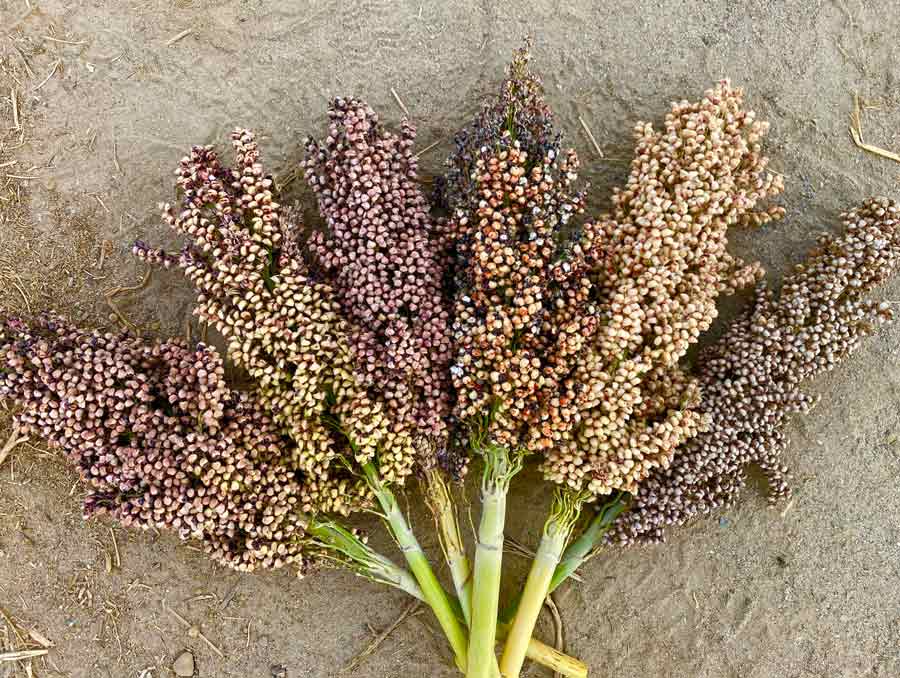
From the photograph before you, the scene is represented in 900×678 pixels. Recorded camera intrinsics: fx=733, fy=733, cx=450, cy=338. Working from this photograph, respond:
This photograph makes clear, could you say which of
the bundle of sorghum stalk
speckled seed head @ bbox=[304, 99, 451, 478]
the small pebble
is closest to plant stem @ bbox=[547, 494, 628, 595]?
the bundle of sorghum stalk

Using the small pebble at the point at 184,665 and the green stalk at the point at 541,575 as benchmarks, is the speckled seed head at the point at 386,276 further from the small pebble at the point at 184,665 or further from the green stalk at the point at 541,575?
the small pebble at the point at 184,665

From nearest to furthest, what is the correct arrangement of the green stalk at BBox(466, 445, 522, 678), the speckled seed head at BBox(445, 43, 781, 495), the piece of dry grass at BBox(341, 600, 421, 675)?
1. the speckled seed head at BBox(445, 43, 781, 495)
2. the green stalk at BBox(466, 445, 522, 678)
3. the piece of dry grass at BBox(341, 600, 421, 675)

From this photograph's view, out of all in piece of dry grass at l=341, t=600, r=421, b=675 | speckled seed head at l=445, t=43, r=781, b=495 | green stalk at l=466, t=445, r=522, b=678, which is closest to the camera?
speckled seed head at l=445, t=43, r=781, b=495

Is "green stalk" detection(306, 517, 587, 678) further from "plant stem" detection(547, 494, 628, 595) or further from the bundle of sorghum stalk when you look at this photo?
the bundle of sorghum stalk

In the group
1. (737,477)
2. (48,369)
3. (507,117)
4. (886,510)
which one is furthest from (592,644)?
(48,369)

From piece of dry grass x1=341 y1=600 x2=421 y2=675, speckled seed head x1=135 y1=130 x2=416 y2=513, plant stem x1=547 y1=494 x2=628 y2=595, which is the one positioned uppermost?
speckled seed head x1=135 y1=130 x2=416 y2=513

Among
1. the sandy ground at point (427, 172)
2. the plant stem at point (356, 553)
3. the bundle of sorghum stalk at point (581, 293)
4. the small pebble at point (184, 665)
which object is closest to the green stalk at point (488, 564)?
the bundle of sorghum stalk at point (581, 293)
